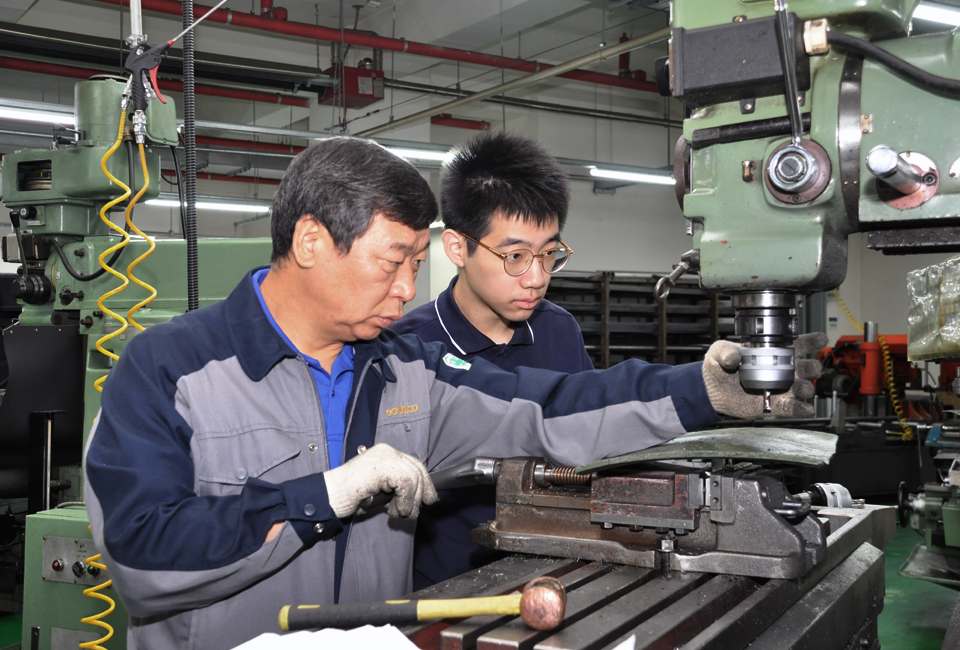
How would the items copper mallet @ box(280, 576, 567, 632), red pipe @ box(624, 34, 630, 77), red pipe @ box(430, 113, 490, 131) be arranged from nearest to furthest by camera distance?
copper mallet @ box(280, 576, 567, 632) < red pipe @ box(624, 34, 630, 77) < red pipe @ box(430, 113, 490, 131)

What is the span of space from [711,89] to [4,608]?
298 cm

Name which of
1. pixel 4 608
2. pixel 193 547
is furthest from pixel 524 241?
pixel 4 608

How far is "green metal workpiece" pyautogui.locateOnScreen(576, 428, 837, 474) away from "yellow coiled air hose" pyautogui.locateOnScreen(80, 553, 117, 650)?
1.30m

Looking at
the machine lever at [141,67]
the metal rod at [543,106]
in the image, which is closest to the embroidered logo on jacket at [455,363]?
the machine lever at [141,67]

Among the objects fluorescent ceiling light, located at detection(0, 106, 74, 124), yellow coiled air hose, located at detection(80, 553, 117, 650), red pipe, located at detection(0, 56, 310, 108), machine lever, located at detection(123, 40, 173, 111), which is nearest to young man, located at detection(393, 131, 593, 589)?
machine lever, located at detection(123, 40, 173, 111)

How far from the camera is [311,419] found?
3.46 ft

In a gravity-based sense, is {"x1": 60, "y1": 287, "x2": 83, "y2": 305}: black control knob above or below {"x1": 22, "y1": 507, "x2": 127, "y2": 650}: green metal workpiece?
above

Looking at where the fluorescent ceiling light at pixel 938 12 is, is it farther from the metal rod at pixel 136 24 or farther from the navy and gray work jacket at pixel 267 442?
the metal rod at pixel 136 24

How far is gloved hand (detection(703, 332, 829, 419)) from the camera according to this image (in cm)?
110

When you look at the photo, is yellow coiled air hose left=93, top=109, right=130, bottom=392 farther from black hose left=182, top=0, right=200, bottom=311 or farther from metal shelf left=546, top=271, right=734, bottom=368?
metal shelf left=546, top=271, right=734, bottom=368

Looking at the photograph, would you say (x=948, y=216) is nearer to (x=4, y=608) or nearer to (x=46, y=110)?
(x=4, y=608)

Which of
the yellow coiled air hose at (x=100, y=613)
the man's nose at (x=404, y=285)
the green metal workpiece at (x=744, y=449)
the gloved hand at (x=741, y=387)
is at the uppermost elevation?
the man's nose at (x=404, y=285)

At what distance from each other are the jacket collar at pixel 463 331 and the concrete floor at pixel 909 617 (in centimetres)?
191

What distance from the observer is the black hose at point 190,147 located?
1.40 meters
